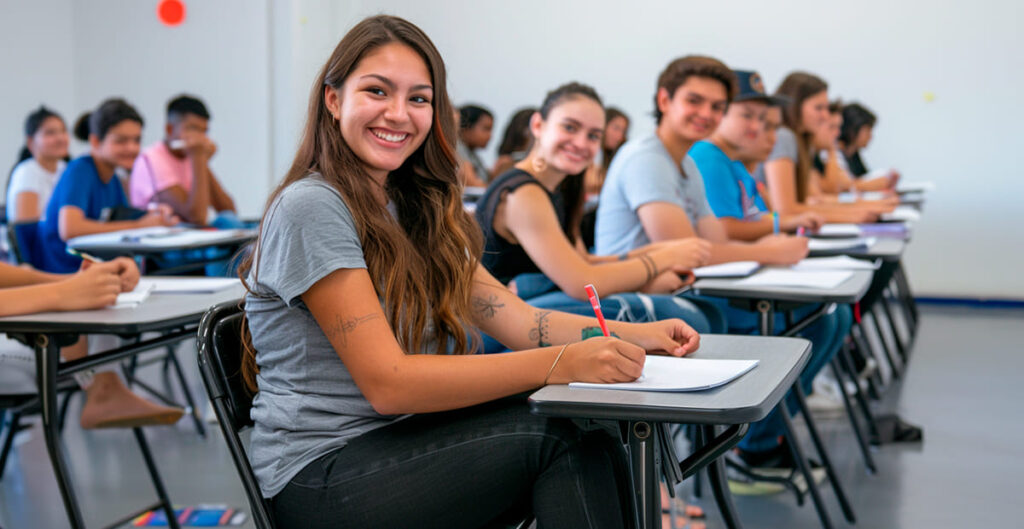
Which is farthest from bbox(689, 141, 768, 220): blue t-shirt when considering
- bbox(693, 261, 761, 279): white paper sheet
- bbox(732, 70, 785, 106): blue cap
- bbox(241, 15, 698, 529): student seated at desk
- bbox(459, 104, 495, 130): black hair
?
bbox(459, 104, 495, 130): black hair

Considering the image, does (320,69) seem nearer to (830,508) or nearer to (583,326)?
(583,326)

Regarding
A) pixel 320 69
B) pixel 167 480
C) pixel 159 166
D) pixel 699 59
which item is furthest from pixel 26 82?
pixel 320 69

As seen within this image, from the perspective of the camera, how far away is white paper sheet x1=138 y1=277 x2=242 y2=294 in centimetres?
204

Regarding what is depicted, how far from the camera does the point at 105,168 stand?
3.65 meters

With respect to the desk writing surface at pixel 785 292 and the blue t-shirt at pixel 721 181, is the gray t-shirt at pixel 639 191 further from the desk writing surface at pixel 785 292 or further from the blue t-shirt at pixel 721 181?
the desk writing surface at pixel 785 292

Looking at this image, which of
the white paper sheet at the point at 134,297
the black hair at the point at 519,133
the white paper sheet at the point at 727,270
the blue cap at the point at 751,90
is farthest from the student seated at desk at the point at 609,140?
the white paper sheet at the point at 134,297

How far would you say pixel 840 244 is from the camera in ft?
9.61

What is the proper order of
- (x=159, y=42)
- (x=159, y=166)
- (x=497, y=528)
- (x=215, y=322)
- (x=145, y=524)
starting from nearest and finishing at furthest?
(x=497, y=528) → (x=215, y=322) → (x=145, y=524) → (x=159, y=166) → (x=159, y=42)

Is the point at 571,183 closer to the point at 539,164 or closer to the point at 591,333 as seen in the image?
the point at 539,164

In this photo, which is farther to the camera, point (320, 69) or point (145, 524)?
point (145, 524)

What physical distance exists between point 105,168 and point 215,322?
2.65m

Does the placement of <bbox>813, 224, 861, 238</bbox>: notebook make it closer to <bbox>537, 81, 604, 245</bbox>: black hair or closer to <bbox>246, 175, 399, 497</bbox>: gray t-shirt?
<bbox>537, 81, 604, 245</bbox>: black hair

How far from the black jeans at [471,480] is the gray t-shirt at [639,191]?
1.49m

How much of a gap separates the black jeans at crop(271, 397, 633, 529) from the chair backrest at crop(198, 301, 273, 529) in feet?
0.23
